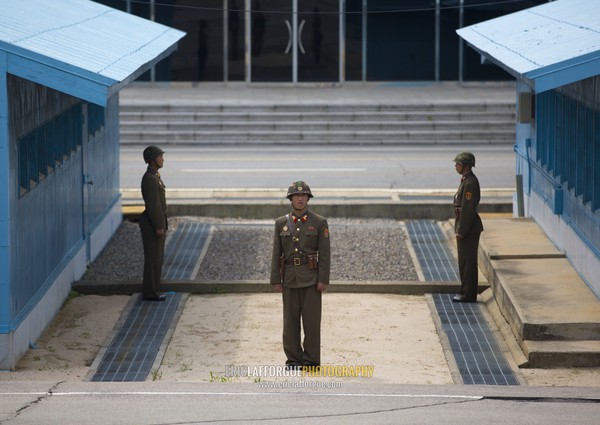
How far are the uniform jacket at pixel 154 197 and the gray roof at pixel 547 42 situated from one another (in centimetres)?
434

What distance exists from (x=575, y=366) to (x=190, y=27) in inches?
970

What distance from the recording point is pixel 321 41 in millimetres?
36062

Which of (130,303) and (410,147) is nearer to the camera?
(130,303)

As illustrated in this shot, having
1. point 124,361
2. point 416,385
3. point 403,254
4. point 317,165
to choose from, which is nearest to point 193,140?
point 317,165

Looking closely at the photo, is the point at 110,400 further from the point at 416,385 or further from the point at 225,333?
the point at 225,333

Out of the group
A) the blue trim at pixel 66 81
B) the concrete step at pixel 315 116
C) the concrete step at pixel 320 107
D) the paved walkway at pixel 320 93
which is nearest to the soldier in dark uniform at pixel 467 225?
the blue trim at pixel 66 81

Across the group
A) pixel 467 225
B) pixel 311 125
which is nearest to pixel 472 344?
pixel 467 225

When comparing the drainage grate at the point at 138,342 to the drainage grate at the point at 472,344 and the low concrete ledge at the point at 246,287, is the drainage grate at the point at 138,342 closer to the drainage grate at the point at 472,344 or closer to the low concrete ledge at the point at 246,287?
the low concrete ledge at the point at 246,287

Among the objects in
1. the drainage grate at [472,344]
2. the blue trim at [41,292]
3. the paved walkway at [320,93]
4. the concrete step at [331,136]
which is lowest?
the drainage grate at [472,344]

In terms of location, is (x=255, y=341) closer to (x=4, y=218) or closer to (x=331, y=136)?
(x=4, y=218)

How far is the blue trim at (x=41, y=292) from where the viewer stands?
1264cm

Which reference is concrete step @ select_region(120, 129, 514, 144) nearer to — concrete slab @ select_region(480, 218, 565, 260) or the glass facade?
the glass facade

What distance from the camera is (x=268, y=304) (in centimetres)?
1581

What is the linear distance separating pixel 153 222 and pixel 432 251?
476 centimetres
